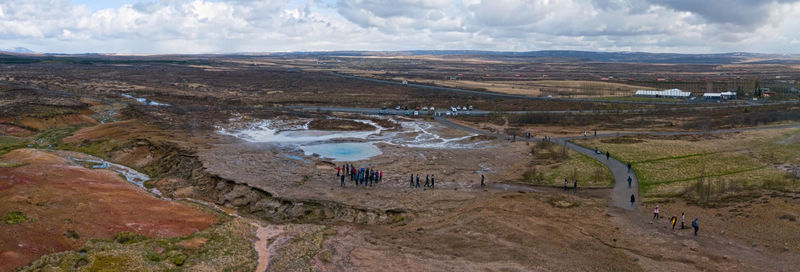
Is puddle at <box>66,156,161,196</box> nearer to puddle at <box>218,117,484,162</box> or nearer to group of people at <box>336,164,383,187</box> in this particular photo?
puddle at <box>218,117,484,162</box>

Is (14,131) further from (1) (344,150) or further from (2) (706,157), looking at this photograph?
(2) (706,157)

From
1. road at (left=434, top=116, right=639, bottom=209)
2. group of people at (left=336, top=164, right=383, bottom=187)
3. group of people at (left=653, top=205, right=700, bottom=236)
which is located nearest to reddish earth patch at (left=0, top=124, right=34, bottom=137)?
group of people at (left=336, top=164, right=383, bottom=187)

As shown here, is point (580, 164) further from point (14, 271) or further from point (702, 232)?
point (14, 271)

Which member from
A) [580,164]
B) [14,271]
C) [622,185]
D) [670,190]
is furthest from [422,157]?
[14,271]

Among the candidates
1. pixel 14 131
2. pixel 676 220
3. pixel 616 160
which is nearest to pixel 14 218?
pixel 676 220

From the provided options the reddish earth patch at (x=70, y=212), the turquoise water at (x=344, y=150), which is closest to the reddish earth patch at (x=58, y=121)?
the reddish earth patch at (x=70, y=212)

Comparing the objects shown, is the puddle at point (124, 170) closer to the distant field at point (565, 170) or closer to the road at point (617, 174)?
the distant field at point (565, 170)

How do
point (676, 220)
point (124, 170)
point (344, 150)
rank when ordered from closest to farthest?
point (676, 220) < point (124, 170) < point (344, 150)
